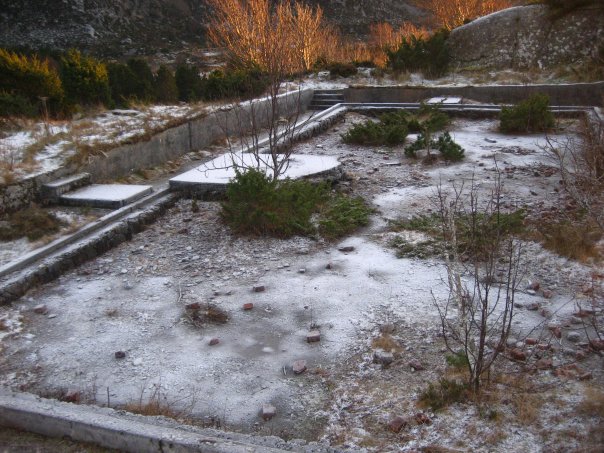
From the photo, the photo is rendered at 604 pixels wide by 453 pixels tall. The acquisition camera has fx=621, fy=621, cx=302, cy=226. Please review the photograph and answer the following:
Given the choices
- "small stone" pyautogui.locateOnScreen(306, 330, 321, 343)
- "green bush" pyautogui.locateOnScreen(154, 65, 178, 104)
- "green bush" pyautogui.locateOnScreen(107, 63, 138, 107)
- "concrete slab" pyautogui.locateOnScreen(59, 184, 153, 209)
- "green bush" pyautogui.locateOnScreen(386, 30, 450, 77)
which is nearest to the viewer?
"small stone" pyautogui.locateOnScreen(306, 330, 321, 343)

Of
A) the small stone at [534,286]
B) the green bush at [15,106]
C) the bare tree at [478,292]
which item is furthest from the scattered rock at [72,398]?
the green bush at [15,106]

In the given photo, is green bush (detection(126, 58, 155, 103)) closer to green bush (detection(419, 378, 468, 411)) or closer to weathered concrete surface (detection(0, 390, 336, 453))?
weathered concrete surface (detection(0, 390, 336, 453))

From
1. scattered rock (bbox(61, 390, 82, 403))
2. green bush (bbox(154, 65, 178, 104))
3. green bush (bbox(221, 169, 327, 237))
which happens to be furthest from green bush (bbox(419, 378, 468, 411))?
green bush (bbox(154, 65, 178, 104))

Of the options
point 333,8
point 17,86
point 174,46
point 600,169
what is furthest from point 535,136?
point 333,8

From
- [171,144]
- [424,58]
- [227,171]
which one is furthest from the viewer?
[424,58]

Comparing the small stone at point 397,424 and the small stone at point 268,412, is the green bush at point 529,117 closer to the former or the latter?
the small stone at point 397,424

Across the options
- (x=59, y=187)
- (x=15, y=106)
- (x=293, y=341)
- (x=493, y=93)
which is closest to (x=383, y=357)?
(x=293, y=341)

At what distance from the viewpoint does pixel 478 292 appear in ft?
13.1

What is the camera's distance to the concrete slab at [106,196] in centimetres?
683

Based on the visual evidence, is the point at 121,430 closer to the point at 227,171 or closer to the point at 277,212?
the point at 277,212

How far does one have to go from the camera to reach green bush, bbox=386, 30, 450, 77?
16484mm

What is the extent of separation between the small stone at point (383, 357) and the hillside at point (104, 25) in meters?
23.6

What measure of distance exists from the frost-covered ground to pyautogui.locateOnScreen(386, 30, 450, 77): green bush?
418 inches

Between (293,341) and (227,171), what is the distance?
3.93 m
